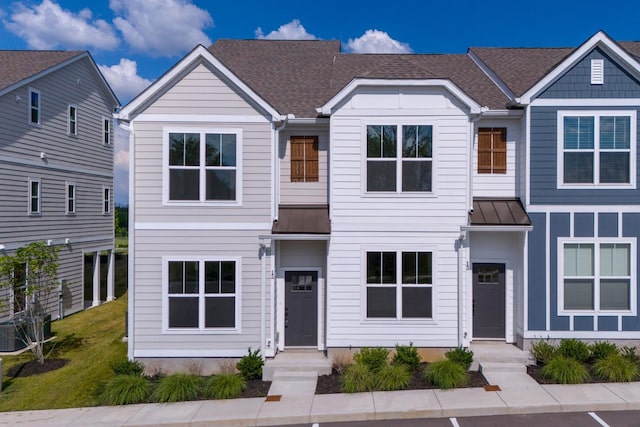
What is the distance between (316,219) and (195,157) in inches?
137

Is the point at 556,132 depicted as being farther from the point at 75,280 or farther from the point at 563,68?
the point at 75,280

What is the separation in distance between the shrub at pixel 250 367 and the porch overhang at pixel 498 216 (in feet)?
19.6

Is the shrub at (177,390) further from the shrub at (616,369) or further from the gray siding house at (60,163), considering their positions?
the shrub at (616,369)

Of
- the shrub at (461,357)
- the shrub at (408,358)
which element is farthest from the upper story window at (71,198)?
the shrub at (461,357)

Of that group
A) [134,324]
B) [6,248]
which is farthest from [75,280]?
[134,324]

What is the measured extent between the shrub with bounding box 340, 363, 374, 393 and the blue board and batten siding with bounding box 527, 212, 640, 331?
459cm

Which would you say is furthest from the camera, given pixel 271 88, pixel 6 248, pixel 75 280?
pixel 75 280

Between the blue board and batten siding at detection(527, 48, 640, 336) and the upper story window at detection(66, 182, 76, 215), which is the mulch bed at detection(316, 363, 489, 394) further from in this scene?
the upper story window at detection(66, 182, 76, 215)

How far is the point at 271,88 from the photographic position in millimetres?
12875

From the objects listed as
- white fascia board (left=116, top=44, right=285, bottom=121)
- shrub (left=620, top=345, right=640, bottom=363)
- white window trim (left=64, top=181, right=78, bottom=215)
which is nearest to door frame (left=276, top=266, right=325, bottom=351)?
white fascia board (left=116, top=44, right=285, bottom=121)

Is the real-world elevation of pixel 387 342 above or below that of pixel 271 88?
below

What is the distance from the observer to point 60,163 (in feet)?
54.7

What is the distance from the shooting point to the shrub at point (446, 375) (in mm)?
9016

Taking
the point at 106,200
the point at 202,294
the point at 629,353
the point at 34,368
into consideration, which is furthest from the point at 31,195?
the point at 629,353
